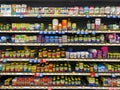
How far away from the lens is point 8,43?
15.3ft

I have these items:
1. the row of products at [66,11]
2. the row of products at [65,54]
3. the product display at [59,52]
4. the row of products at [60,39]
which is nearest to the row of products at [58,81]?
the product display at [59,52]

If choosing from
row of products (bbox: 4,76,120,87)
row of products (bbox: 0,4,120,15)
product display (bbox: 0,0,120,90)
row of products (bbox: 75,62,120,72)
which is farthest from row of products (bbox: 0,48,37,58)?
row of products (bbox: 75,62,120,72)

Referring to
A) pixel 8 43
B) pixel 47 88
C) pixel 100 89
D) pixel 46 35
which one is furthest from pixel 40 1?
pixel 100 89

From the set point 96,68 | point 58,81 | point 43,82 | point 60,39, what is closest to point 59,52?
point 60,39

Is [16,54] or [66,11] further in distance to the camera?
[16,54]

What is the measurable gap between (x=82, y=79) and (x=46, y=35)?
146 cm

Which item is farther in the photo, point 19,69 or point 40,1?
point 40,1

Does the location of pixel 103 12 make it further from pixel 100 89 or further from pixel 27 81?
pixel 27 81

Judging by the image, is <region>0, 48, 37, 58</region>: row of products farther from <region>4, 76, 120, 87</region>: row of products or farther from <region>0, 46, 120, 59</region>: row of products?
<region>4, 76, 120, 87</region>: row of products

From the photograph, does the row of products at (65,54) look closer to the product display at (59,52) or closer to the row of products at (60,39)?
the product display at (59,52)

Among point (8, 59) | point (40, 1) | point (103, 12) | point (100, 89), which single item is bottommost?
point (100, 89)

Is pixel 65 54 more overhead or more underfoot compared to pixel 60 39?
more underfoot

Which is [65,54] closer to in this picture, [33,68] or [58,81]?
[58,81]

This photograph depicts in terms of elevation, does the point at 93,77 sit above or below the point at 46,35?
below
